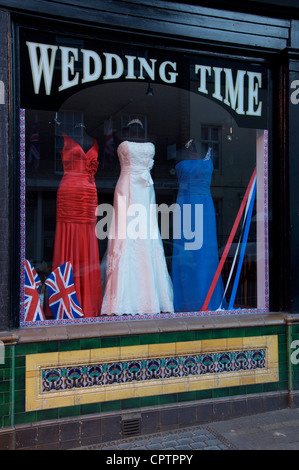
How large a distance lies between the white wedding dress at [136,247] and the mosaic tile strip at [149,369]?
0.56 meters

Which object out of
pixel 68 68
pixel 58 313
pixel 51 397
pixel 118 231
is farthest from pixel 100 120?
pixel 51 397

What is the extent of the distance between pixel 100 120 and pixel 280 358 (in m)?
3.11

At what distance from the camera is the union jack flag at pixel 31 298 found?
4281mm

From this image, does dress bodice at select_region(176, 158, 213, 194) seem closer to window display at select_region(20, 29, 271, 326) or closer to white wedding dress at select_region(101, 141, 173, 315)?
window display at select_region(20, 29, 271, 326)

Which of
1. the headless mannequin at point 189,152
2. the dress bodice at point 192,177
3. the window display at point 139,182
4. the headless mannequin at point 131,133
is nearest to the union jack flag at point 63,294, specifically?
the window display at point 139,182

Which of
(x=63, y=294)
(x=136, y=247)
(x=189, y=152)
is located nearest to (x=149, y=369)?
(x=63, y=294)

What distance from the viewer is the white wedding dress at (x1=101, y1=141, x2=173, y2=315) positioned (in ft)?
15.7

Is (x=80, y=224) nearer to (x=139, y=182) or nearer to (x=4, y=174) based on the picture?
(x=139, y=182)

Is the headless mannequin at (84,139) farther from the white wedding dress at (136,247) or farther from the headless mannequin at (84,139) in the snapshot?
the white wedding dress at (136,247)

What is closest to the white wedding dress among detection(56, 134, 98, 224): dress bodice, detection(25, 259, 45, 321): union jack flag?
detection(56, 134, 98, 224): dress bodice

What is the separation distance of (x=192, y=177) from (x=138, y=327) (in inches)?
70.3

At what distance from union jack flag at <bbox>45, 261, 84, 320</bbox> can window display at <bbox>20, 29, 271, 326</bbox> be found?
10 mm

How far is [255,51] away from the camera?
5.00 metres

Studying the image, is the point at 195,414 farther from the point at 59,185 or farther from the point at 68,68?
the point at 68,68
